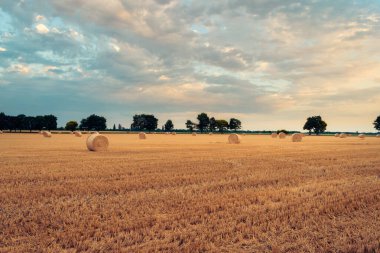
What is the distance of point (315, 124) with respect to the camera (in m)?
137

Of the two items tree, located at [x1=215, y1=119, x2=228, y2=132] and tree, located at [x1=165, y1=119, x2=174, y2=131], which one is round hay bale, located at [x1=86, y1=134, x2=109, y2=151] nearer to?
tree, located at [x1=215, y1=119, x2=228, y2=132]

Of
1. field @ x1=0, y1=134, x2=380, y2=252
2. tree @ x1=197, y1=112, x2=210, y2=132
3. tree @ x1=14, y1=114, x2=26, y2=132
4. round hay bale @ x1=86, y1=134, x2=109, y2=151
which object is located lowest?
field @ x1=0, y1=134, x2=380, y2=252

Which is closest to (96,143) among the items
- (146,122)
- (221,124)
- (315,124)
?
(315,124)

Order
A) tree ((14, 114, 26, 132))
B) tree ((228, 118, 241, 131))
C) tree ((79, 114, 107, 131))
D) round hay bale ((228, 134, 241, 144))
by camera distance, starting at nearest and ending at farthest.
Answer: round hay bale ((228, 134, 241, 144)) < tree ((14, 114, 26, 132)) < tree ((79, 114, 107, 131)) < tree ((228, 118, 241, 131))

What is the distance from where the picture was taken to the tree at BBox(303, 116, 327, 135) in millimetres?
136750

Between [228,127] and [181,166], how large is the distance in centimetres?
15600

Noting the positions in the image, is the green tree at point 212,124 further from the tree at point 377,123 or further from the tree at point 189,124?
the tree at point 377,123

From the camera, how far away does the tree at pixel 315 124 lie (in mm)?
136750

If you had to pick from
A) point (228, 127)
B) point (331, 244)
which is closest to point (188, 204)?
point (331, 244)

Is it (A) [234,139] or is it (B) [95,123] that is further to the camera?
(B) [95,123]

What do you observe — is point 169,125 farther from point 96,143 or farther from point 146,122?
point 96,143

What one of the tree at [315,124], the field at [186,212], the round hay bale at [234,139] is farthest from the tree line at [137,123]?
the field at [186,212]

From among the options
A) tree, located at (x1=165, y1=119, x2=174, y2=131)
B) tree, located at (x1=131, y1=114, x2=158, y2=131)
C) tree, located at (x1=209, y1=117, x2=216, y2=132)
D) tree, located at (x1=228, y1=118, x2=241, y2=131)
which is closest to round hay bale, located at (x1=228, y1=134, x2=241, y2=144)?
tree, located at (x1=131, y1=114, x2=158, y2=131)

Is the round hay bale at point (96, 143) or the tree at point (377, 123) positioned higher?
the tree at point (377, 123)
